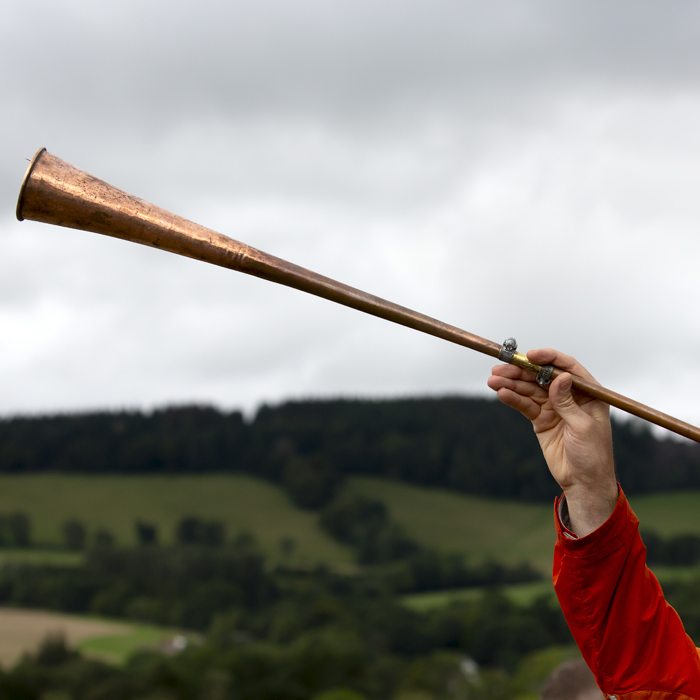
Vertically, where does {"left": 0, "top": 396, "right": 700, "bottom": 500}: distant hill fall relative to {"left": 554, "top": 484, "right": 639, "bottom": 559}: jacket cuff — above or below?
below

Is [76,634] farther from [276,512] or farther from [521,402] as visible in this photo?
[521,402]

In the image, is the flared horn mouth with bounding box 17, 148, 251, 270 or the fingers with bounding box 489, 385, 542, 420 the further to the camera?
the fingers with bounding box 489, 385, 542, 420

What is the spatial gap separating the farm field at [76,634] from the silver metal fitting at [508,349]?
55426mm

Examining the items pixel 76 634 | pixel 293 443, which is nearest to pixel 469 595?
pixel 293 443

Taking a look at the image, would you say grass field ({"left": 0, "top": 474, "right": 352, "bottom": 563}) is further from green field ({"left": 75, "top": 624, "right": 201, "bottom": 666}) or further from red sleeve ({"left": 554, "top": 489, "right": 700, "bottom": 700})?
red sleeve ({"left": 554, "top": 489, "right": 700, "bottom": 700})

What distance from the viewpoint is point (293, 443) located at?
76.2 meters

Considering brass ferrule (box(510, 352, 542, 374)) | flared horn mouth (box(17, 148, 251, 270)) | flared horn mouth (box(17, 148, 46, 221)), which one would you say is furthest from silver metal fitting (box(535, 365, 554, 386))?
flared horn mouth (box(17, 148, 46, 221))

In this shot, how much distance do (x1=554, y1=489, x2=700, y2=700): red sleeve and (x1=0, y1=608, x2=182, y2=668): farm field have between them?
5522 centimetres

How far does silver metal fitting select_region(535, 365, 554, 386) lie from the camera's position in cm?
349

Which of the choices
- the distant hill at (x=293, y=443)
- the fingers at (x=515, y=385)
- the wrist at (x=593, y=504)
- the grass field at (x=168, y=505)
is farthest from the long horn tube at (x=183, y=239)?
the grass field at (x=168, y=505)

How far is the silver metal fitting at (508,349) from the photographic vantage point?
350 centimetres

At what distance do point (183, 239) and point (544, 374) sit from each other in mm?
1813

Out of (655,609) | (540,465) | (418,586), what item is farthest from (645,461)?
(655,609)

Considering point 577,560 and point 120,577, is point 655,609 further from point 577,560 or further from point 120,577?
point 120,577
